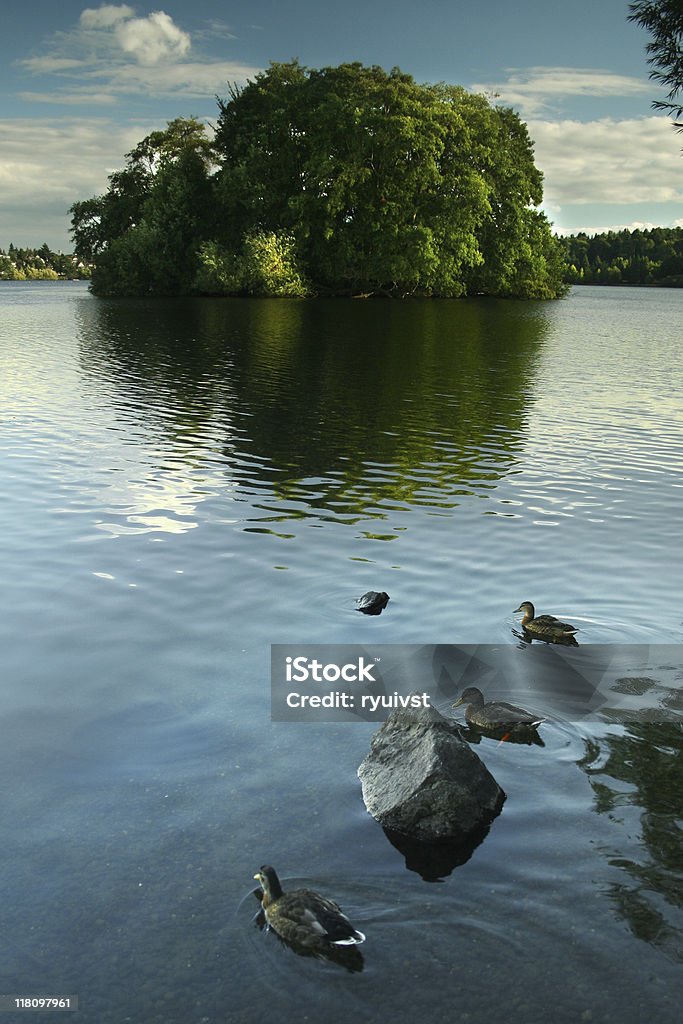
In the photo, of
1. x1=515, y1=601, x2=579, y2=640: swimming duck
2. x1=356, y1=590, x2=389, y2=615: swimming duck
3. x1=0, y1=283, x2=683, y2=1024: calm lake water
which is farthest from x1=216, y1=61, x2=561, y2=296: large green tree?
x1=515, y1=601, x2=579, y2=640: swimming duck

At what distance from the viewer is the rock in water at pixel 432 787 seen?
25.5ft

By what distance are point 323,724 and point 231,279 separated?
8860 cm

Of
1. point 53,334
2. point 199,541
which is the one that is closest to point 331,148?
point 53,334

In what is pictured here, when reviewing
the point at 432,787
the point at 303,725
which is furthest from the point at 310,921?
the point at 303,725

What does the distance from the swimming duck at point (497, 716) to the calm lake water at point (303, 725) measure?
23 cm

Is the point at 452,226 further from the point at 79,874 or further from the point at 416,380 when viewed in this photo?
the point at 79,874

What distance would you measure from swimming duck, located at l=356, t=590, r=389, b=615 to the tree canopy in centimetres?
7941

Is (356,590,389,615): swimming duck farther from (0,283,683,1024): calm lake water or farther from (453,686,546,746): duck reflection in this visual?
(453,686,546,746): duck reflection

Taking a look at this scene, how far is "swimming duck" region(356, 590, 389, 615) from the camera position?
12.6 metres

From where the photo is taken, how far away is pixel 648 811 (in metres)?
8.12

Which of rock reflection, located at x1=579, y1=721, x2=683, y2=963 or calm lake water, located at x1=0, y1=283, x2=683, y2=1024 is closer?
calm lake water, located at x1=0, y1=283, x2=683, y2=1024

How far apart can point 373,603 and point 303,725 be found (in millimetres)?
3072

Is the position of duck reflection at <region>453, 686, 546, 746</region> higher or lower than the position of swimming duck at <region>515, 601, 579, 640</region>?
lower

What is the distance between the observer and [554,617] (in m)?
12.1
